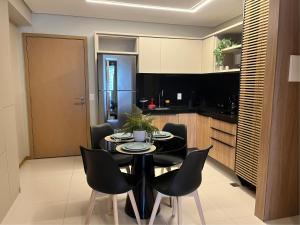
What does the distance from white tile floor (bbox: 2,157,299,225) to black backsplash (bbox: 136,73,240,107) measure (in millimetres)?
1526

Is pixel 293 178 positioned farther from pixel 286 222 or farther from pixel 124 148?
pixel 124 148

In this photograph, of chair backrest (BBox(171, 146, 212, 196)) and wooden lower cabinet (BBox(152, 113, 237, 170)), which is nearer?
chair backrest (BBox(171, 146, 212, 196))

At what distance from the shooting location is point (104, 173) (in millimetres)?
1772

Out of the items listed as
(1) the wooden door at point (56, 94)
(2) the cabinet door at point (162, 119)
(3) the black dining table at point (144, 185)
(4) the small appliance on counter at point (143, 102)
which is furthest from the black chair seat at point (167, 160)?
(1) the wooden door at point (56, 94)

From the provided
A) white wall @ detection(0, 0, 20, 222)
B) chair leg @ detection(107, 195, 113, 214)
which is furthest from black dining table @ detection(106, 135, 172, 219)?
white wall @ detection(0, 0, 20, 222)

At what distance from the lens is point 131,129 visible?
2244mm

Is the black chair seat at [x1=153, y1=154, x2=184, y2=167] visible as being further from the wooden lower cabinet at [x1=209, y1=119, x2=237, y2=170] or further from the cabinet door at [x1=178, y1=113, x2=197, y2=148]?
the cabinet door at [x1=178, y1=113, x2=197, y2=148]

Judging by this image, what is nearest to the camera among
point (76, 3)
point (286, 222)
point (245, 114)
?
point (286, 222)

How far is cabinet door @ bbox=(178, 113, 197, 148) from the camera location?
157 inches

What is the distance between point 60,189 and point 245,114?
2.50 metres

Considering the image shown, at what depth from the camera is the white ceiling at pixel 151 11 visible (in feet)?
10.4

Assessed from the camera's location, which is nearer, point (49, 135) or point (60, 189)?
point (60, 189)

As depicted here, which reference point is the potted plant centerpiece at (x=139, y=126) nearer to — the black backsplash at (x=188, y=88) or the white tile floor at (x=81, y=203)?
the white tile floor at (x=81, y=203)

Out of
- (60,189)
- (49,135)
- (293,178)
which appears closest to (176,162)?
Result: (293,178)
